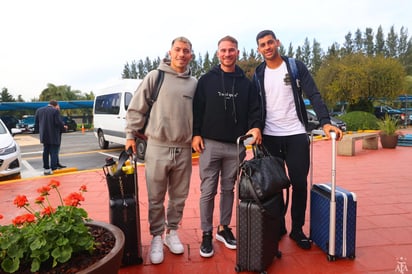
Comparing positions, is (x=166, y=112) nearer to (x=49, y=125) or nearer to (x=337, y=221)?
(x=337, y=221)

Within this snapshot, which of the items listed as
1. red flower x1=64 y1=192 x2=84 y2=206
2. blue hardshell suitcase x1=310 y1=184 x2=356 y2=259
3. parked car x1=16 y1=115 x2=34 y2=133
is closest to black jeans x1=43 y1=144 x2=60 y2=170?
red flower x1=64 y1=192 x2=84 y2=206

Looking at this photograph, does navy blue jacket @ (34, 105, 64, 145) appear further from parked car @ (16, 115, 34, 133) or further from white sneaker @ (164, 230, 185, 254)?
parked car @ (16, 115, 34, 133)

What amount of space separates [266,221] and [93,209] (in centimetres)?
250

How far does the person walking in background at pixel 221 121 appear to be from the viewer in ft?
7.84

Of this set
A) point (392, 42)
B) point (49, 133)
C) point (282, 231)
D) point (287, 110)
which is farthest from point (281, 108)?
point (392, 42)

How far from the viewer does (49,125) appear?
21.2ft

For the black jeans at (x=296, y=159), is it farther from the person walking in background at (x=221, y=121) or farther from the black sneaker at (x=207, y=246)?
the black sneaker at (x=207, y=246)

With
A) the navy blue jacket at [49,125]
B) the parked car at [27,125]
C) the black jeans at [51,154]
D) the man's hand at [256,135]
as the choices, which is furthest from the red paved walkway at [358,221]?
the parked car at [27,125]

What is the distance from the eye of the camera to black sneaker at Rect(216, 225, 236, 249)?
2547 mm

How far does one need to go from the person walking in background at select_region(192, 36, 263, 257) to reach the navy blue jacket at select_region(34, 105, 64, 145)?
5.10m

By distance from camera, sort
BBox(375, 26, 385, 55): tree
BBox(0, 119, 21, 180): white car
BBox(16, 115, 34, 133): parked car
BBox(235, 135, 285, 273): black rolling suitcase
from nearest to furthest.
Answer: BBox(235, 135, 285, 273): black rolling suitcase
BBox(0, 119, 21, 180): white car
BBox(16, 115, 34, 133): parked car
BBox(375, 26, 385, 55): tree

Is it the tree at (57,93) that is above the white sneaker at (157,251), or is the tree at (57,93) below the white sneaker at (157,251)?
above

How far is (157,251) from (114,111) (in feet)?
24.3

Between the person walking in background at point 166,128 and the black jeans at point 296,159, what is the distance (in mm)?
744
